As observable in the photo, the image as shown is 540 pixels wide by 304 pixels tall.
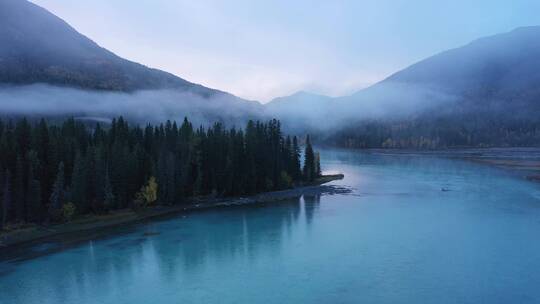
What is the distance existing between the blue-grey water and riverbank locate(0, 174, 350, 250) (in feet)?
8.87

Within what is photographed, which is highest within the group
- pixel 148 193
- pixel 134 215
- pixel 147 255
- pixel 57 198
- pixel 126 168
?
pixel 126 168

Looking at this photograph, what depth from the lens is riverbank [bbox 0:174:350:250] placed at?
39938 millimetres

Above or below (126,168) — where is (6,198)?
below

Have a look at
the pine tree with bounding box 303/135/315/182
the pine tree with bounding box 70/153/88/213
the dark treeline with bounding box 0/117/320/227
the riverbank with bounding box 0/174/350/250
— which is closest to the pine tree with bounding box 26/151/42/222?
the dark treeline with bounding box 0/117/320/227

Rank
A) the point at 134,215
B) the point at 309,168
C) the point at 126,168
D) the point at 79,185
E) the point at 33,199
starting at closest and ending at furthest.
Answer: the point at 33,199, the point at 79,185, the point at 134,215, the point at 126,168, the point at 309,168

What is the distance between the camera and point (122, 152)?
52844 millimetres

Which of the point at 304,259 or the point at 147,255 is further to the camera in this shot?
the point at 147,255

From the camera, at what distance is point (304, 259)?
3394 cm

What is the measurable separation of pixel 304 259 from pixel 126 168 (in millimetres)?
26478

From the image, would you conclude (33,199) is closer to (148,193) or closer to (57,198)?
(57,198)

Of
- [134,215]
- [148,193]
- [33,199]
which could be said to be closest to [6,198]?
[33,199]

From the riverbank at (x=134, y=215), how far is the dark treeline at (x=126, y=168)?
135 centimetres

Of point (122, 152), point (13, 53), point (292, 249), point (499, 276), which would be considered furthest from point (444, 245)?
point (13, 53)

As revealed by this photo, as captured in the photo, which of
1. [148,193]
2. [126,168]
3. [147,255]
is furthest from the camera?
[148,193]
